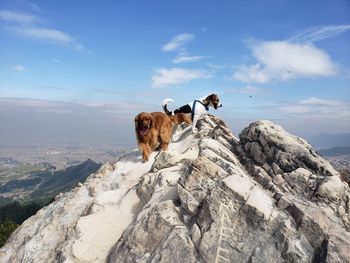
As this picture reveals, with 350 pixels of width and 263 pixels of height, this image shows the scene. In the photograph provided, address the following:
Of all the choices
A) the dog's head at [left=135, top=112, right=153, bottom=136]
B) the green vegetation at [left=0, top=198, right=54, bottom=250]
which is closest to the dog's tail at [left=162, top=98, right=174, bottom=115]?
the dog's head at [left=135, top=112, right=153, bottom=136]

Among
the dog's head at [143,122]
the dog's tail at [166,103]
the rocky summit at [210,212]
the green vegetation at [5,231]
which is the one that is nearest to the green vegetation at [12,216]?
the green vegetation at [5,231]

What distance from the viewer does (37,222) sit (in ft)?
43.3

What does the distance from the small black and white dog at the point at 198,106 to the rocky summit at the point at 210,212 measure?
7.53 feet

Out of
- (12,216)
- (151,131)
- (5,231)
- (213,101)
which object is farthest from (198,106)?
(12,216)

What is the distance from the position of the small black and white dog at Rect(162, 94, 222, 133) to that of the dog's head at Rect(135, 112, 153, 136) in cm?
281

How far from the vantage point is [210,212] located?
8406 mm

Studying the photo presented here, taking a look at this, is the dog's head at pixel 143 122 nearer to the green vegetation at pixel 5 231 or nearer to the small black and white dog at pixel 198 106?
the small black and white dog at pixel 198 106

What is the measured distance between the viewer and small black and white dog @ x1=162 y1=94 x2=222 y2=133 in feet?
55.1

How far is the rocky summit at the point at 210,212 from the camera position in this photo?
790 centimetres

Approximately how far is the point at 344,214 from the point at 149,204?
5.39 metres

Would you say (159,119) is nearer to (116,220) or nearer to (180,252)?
(116,220)

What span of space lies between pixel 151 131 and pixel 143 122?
56cm

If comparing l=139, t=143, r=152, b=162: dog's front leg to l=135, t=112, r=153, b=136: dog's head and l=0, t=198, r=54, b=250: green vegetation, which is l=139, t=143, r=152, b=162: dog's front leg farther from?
l=0, t=198, r=54, b=250: green vegetation

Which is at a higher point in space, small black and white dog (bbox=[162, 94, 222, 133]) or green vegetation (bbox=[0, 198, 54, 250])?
small black and white dog (bbox=[162, 94, 222, 133])
